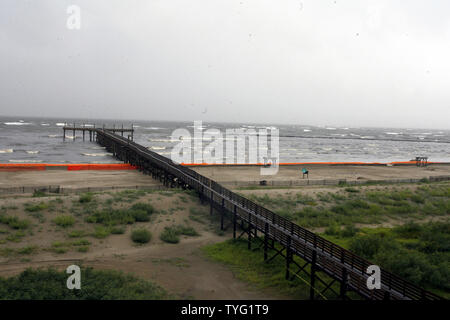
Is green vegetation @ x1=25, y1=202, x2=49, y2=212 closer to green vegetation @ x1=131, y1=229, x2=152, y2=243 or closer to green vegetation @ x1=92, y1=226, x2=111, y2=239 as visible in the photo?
green vegetation @ x1=92, y1=226, x2=111, y2=239

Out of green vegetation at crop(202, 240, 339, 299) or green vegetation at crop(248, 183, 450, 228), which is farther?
green vegetation at crop(248, 183, 450, 228)

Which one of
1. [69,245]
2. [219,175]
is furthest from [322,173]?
[69,245]

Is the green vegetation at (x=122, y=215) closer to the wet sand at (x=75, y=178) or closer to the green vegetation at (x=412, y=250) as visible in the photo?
the green vegetation at (x=412, y=250)

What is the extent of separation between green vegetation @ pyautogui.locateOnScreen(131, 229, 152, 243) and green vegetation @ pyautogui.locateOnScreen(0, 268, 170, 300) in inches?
192

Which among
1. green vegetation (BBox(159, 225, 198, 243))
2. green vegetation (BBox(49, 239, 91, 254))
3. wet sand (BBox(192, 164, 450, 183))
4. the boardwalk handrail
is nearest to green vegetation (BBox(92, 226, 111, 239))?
green vegetation (BBox(49, 239, 91, 254))

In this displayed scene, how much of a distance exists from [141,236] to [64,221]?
487 centimetres

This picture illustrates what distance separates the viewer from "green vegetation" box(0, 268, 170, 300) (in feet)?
37.6

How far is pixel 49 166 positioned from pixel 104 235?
109ft

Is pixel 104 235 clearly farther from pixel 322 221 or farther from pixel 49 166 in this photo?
pixel 49 166

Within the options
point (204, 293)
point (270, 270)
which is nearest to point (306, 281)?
point (270, 270)

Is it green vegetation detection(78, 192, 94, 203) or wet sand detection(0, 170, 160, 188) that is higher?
green vegetation detection(78, 192, 94, 203)

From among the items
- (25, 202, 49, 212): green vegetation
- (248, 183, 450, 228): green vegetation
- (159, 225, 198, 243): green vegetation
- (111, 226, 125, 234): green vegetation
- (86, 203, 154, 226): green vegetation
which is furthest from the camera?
(248, 183, 450, 228): green vegetation
